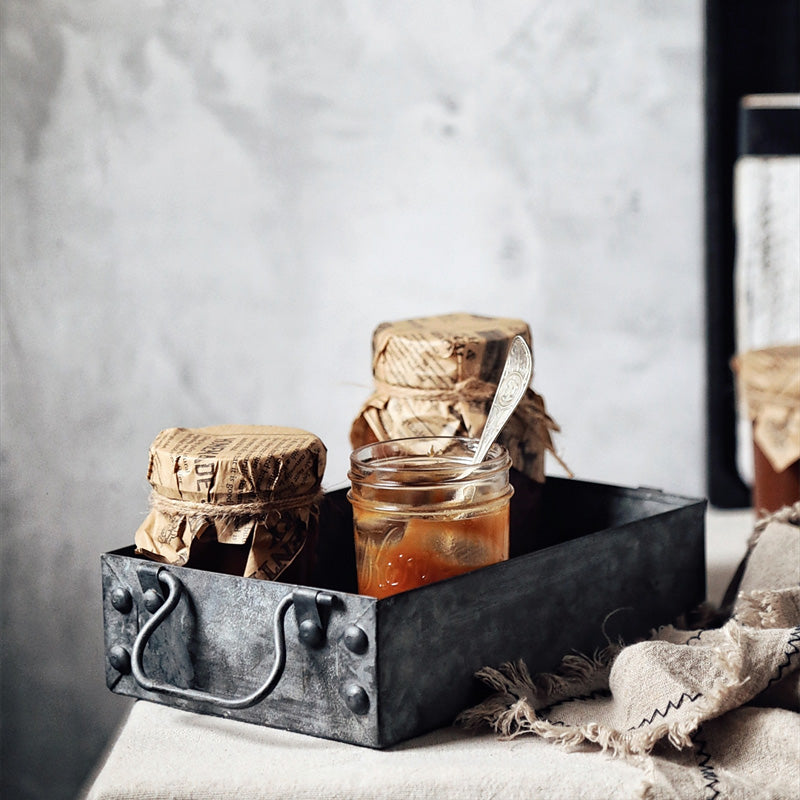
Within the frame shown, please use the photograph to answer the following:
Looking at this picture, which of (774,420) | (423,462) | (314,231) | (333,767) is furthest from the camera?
(314,231)

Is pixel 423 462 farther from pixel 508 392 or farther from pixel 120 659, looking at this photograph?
pixel 120 659

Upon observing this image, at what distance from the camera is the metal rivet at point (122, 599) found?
646 mm

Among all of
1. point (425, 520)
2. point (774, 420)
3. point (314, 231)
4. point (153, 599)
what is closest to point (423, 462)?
point (425, 520)

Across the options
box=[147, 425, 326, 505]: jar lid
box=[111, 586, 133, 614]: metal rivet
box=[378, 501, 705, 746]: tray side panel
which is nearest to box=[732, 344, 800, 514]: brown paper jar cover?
box=[378, 501, 705, 746]: tray side panel

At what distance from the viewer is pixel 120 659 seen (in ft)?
2.13

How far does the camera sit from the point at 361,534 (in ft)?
2.13

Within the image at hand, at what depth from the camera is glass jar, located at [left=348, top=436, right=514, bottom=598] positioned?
24.5 inches

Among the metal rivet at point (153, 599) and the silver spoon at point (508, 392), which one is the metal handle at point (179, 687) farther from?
the silver spoon at point (508, 392)

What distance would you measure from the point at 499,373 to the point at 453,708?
22 centimetres

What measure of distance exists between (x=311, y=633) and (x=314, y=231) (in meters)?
0.74

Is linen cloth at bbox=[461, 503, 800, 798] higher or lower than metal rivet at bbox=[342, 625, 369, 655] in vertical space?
lower

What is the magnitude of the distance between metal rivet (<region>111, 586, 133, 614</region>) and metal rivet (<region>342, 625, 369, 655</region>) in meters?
0.14

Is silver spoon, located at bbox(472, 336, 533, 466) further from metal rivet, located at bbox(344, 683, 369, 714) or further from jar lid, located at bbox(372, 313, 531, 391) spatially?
metal rivet, located at bbox(344, 683, 369, 714)

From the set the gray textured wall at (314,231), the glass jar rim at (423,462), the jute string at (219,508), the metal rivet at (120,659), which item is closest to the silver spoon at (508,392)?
the glass jar rim at (423,462)
